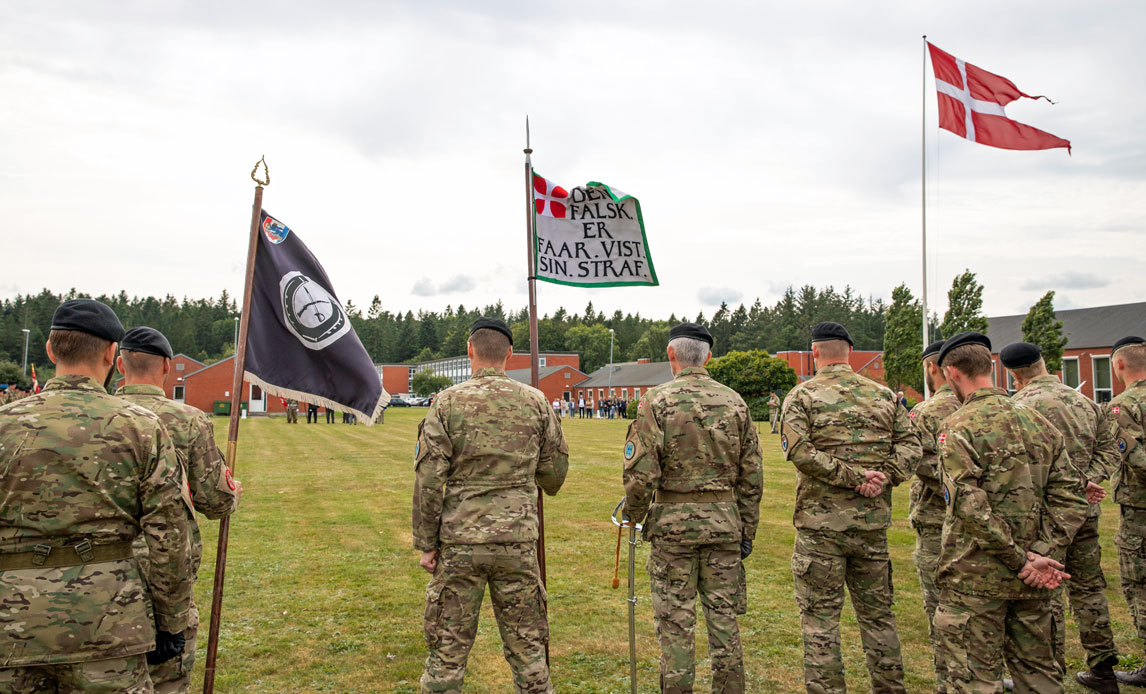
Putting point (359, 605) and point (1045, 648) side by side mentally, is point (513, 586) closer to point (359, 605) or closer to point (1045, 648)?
point (1045, 648)

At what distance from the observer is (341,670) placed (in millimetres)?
6355

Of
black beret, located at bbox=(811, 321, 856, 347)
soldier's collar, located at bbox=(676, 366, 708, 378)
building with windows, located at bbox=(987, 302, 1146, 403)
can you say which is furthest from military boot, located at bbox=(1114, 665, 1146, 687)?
building with windows, located at bbox=(987, 302, 1146, 403)

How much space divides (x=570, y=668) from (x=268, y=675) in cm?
261

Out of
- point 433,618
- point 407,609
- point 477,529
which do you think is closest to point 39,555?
point 433,618

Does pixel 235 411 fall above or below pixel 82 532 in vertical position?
above

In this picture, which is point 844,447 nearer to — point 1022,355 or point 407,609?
point 1022,355

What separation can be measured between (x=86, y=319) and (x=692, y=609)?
4115 millimetres

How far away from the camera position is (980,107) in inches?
608

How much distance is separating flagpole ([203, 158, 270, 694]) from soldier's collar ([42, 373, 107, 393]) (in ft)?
4.17

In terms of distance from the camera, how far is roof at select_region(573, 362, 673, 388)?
289 feet

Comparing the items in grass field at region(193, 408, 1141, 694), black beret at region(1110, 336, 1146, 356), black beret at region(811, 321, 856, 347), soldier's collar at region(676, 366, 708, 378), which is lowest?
grass field at region(193, 408, 1141, 694)

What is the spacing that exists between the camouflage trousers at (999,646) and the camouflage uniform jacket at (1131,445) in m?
3.10

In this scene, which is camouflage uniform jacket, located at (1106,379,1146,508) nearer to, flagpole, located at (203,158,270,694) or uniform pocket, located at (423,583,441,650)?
uniform pocket, located at (423,583,441,650)

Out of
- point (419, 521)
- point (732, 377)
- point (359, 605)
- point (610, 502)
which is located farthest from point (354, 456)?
point (732, 377)
